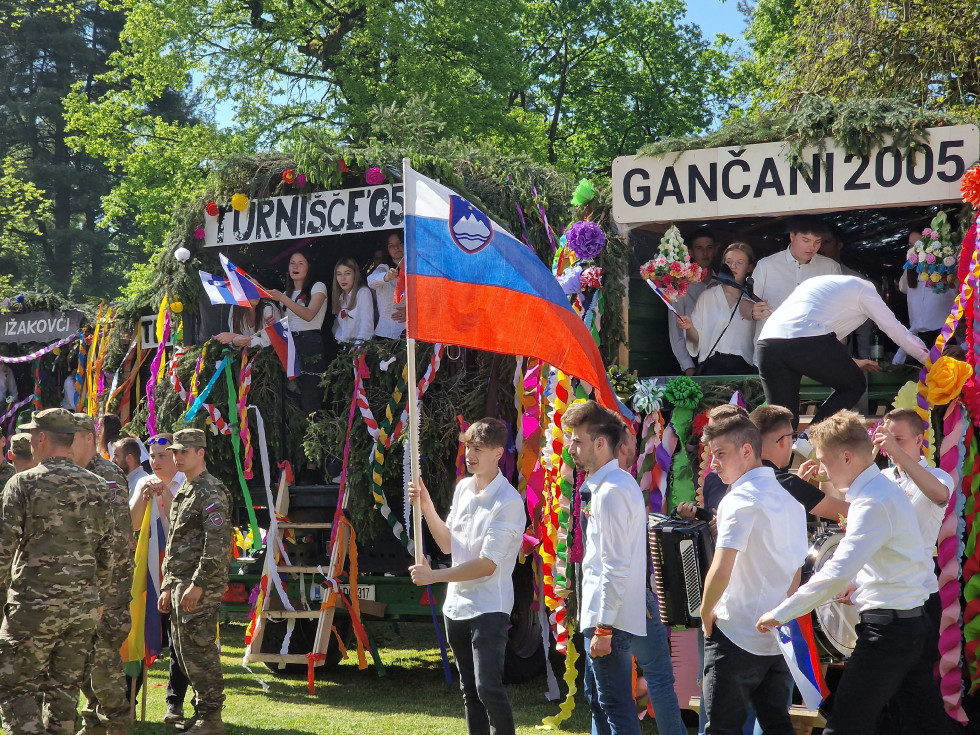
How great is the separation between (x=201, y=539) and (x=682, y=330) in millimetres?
3949

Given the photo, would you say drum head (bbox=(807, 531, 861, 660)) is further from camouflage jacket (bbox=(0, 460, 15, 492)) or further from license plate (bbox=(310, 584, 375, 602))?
camouflage jacket (bbox=(0, 460, 15, 492))

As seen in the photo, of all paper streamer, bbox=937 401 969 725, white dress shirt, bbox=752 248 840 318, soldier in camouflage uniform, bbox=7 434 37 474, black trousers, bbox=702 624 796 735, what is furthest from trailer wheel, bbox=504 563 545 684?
black trousers, bbox=702 624 796 735

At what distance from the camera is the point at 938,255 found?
24.5 ft

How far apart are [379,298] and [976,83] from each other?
8898 mm

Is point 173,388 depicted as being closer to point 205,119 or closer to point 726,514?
point 726,514

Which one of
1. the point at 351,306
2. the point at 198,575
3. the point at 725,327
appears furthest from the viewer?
the point at 351,306

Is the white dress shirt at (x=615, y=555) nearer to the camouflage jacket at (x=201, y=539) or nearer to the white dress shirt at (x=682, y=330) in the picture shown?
the camouflage jacket at (x=201, y=539)

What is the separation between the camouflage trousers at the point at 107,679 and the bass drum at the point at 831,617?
3.82m

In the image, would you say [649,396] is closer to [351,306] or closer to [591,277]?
[591,277]

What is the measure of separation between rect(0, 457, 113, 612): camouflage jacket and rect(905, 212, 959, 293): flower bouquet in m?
5.20

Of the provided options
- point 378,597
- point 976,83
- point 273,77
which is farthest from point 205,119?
point 378,597

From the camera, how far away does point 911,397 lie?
7.33 m

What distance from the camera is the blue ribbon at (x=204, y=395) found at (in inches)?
369

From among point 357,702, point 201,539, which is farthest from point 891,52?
point 201,539
